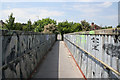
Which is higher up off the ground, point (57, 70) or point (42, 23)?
point (42, 23)

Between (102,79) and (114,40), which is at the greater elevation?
(114,40)

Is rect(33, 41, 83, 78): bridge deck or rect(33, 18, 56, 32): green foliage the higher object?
rect(33, 18, 56, 32): green foliage

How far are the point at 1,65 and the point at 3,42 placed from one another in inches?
22.0

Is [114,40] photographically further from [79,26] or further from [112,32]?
[79,26]

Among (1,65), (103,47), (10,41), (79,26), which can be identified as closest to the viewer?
(1,65)

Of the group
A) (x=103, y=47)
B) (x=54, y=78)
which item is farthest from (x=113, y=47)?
(x=54, y=78)

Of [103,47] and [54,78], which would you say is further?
[54,78]

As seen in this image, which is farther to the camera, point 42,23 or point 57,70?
point 42,23

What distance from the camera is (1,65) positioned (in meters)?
2.80

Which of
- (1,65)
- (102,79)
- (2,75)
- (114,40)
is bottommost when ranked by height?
(102,79)

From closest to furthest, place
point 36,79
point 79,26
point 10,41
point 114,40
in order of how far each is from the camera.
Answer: point 114,40
point 10,41
point 36,79
point 79,26

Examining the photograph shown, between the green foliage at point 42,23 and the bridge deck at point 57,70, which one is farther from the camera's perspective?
the green foliage at point 42,23

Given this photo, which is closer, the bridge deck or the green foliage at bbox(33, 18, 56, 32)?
the bridge deck

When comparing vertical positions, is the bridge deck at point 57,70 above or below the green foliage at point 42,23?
below
